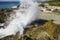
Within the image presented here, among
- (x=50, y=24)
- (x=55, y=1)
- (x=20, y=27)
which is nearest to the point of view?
(x=50, y=24)

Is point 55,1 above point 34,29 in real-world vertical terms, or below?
below

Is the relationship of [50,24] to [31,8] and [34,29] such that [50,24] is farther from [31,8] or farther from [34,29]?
[31,8]

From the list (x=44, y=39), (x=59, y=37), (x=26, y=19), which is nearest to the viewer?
(x=44, y=39)

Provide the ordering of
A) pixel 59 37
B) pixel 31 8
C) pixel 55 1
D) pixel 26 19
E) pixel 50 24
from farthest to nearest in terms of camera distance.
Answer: pixel 55 1 < pixel 31 8 < pixel 26 19 < pixel 50 24 < pixel 59 37

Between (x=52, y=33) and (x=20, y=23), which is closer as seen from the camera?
(x=52, y=33)

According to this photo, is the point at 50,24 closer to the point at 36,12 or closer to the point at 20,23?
the point at 20,23

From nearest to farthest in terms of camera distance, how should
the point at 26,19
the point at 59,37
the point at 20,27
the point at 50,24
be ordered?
the point at 59,37, the point at 50,24, the point at 20,27, the point at 26,19

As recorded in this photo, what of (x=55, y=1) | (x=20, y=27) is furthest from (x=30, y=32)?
(x=55, y=1)

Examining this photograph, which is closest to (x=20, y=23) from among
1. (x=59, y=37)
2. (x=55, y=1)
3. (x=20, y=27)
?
(x=20, y=27)

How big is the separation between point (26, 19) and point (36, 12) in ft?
5.23

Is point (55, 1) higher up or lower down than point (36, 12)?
lower down

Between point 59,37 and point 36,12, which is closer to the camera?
point 59,37

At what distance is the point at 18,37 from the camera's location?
412 inches

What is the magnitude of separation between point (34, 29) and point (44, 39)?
4.22 ft
